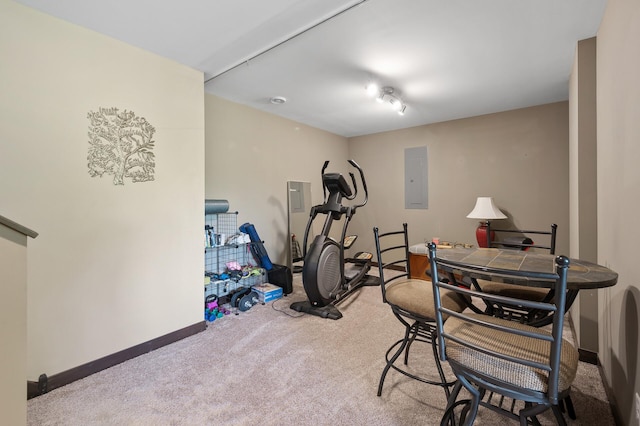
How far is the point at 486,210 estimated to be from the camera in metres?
3.78

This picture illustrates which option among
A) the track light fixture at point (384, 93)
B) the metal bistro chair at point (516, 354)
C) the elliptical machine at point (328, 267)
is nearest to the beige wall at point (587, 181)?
the metal bistro chair at point (516, 354)

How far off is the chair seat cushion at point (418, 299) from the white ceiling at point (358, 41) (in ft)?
6.22

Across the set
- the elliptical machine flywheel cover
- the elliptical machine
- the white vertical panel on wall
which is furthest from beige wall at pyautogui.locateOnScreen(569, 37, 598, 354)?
the white vertical panel on wall

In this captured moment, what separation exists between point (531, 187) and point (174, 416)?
15.2 ft

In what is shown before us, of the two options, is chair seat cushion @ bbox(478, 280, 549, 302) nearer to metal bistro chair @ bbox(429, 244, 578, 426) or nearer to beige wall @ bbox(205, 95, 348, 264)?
metal bistro chair @ bbox(429, 244, 578, 426)

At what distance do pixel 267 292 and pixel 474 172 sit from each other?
353cm

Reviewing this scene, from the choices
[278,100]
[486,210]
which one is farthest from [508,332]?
[278,100]

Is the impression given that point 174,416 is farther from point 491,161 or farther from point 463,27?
point 491,161

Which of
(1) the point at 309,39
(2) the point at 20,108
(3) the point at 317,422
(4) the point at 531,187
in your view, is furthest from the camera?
(4) the point at 531,187

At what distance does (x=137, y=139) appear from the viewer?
90.6 inches

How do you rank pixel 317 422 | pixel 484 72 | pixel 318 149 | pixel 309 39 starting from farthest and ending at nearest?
pixel 318 149 < pixel 484 72 < pixel 309 39 < pixel 317 422

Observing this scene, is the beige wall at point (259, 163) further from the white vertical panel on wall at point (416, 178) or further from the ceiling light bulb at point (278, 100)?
the white vertical panel on wall at point (416, 178)

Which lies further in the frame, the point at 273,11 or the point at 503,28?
the point at 503,28

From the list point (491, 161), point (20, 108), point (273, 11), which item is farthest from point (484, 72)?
point (20, 108)
